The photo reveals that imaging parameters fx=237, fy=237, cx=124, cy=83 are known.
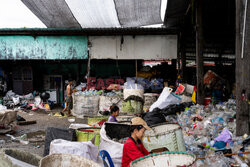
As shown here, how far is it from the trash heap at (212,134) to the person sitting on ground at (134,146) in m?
0.89

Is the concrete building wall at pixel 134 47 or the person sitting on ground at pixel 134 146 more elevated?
the concrete building wall at pixel 134 47

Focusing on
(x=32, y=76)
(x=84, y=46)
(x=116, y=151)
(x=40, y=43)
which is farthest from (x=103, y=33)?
(x=116, y=151)

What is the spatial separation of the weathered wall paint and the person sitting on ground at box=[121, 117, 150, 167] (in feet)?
30.9

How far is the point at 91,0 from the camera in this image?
289 inches

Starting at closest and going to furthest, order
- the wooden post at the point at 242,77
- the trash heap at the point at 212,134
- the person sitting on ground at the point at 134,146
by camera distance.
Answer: the person sitting on ground at the point at 134,146 → the trash heap at the point at 212,134 → the wooden post at the point at 242,77

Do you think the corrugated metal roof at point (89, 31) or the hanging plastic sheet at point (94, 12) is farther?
the corrugated metal roof at point (89, 31)

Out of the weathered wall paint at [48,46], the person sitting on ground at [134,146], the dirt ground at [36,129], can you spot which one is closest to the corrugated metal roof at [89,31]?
the weathered wall paint at [48,46]

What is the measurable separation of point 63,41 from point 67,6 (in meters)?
4.55

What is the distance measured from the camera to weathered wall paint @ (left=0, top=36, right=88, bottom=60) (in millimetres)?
12406

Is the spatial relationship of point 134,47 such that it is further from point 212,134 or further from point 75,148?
point 75,148

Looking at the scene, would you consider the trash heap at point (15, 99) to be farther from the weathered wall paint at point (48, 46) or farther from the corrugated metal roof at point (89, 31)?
the corrugated metal roof at point (89, 31)

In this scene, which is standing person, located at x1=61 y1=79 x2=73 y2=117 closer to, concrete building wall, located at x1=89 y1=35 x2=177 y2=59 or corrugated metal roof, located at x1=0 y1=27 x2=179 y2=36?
concrete building wall, located at x1=89 y1=35 x2=177 y2=59

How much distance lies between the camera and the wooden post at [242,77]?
4102 millimetres

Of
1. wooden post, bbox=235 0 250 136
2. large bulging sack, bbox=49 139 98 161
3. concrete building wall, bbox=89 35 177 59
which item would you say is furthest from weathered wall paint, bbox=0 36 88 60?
large bulging sack, bbox=49 139 98 161
